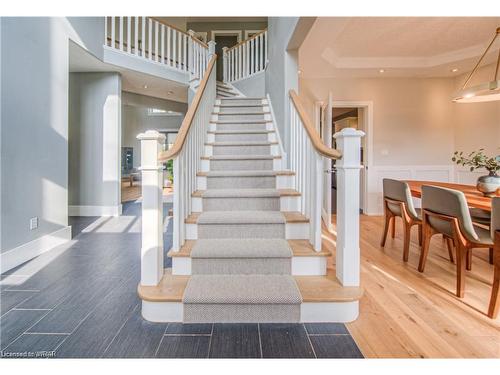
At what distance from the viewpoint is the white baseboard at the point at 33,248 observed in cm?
242

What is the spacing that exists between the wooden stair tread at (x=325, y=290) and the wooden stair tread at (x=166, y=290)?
2.50 feet

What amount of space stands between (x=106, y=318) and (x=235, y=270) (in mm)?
846

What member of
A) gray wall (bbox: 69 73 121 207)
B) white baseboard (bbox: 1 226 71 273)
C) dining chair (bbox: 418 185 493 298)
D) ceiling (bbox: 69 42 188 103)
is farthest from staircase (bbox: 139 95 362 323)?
ceiling (bbox: 69 42 188 103)

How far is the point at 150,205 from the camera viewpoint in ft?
5.71

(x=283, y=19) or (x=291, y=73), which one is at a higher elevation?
(x=283, y=19)

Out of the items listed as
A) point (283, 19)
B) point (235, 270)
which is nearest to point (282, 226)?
point (235, 270)

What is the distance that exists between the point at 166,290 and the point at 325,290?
1.00 m

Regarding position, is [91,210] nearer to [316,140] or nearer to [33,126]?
[33,126]

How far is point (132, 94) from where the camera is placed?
6.61 meters

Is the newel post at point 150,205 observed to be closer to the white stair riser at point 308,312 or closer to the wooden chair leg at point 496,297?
the white stair riser at point 308,312

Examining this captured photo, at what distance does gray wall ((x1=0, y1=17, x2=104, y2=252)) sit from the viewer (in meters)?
2.44
